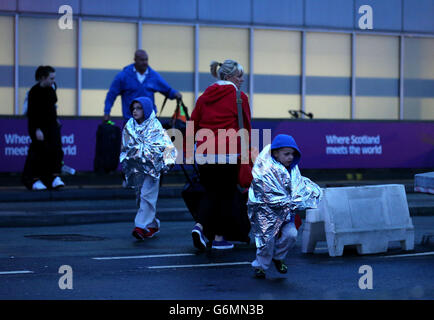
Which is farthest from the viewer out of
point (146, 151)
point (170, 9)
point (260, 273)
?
point (170, 9)

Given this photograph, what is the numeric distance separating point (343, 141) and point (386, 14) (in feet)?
18.8

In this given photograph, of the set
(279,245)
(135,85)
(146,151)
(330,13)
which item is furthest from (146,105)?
(330,13)

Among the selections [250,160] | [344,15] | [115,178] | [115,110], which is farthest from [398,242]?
[344,15]

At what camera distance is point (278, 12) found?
79.0ft

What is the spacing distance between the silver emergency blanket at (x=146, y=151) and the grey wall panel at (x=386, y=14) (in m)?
14.5

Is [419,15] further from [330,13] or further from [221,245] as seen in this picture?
[221,245]

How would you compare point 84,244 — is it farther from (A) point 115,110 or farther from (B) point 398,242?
(A) point 115,110

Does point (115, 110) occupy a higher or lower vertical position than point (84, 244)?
higher

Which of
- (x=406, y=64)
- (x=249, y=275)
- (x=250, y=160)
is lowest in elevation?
(x=249, y=275)

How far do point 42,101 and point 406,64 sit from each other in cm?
1243

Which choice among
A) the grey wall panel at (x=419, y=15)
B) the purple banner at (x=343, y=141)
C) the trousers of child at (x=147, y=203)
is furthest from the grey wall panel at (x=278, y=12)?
the trousers of child at (x=147, y=203)

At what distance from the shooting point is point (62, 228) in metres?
12.5

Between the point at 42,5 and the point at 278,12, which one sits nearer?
the point at 42,5

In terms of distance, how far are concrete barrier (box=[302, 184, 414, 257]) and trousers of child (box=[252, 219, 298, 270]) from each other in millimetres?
1619
